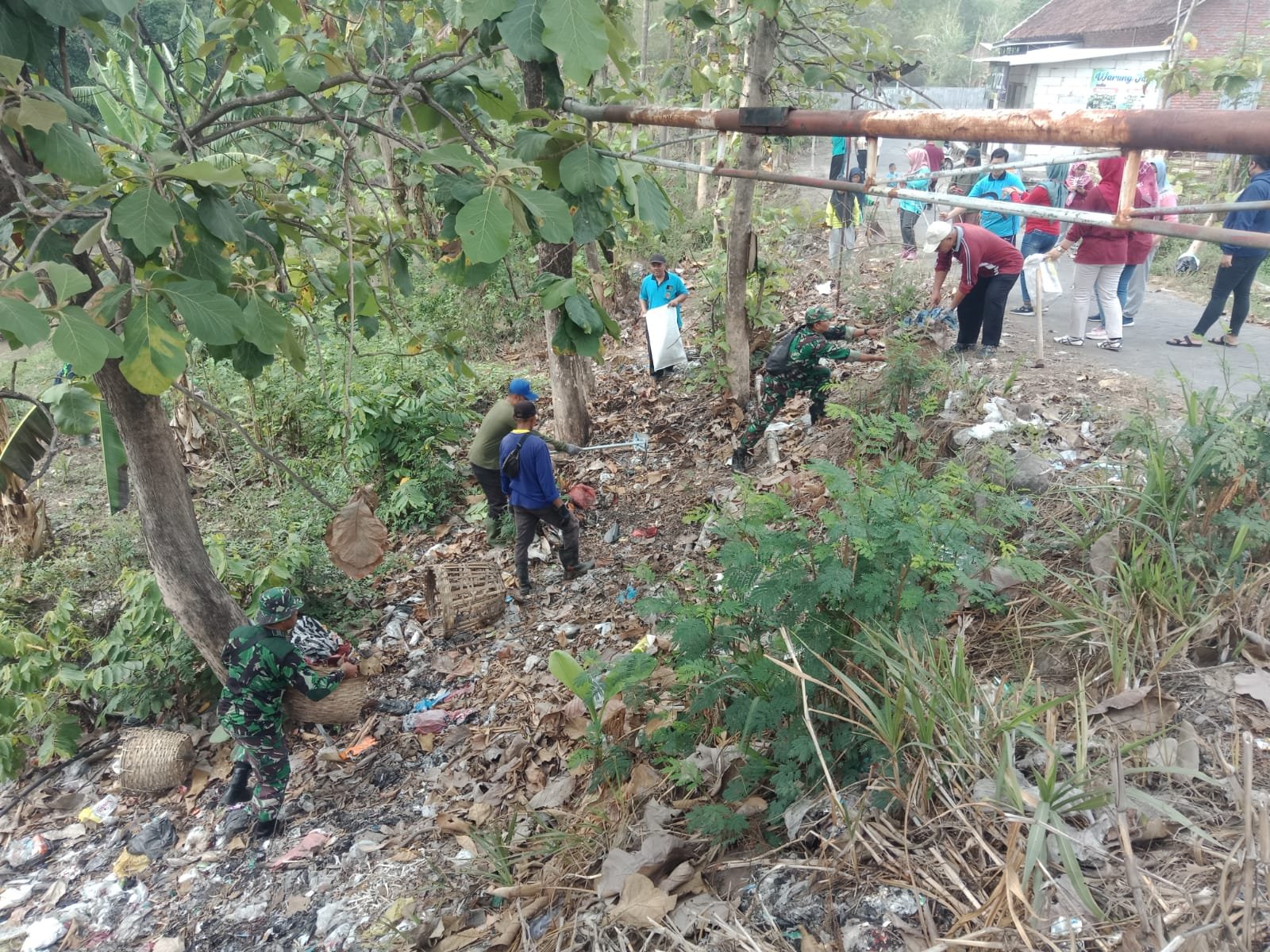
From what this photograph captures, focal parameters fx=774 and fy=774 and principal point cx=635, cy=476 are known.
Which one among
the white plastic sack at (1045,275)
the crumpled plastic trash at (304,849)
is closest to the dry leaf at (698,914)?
the crumpled plastic trash at (304,849)

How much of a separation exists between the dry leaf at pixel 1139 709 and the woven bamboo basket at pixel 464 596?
4.04 metres

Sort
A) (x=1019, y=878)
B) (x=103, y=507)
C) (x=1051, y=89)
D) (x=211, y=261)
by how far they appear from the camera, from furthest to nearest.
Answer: (x=1051, y=89) < (x=103, y=507) < (x=211, y=261) < (x=1019, y=878)

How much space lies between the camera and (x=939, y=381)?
5602mm

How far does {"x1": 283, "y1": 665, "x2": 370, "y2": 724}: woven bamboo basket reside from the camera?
4.80 meters

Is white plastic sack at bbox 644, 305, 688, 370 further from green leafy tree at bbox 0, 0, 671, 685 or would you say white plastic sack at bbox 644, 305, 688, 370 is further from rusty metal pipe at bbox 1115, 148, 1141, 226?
rusty metal pipe at bbox 1115, 148, 1141, 226

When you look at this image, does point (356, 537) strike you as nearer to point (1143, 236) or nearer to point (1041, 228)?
point (1143, 236)

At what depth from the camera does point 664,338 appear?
8.03m

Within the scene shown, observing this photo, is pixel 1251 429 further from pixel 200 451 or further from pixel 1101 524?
pixel 200 451

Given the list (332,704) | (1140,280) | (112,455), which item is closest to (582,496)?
(332,704)

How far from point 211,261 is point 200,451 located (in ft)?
20.6

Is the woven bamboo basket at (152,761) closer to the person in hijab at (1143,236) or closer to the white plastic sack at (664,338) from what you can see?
A: the white plastic sack at (664,338)

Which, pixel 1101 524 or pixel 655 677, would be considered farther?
pixel 655 677

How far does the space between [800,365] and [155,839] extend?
5328mm

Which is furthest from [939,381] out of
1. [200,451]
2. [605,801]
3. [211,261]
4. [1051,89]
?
[1051,89]
